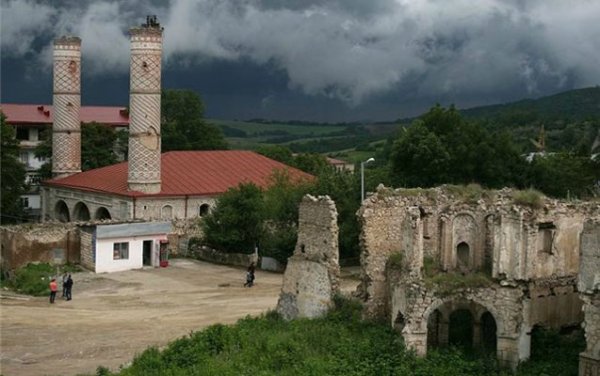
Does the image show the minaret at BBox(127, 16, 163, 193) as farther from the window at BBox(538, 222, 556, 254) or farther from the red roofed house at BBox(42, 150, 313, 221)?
the window at BBox(538, 222, 556, 254)

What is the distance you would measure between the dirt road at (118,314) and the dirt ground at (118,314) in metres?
0.02

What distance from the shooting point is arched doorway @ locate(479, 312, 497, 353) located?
72.7 ft

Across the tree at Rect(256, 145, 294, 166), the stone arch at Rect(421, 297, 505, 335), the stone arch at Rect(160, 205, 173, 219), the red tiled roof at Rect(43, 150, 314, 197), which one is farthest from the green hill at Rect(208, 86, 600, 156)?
the stone arch at Rect(421, 297, 505, 335)

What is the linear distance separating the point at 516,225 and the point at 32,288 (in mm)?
21313

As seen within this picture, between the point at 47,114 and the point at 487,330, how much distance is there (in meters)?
56.1

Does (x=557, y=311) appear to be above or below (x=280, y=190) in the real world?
below

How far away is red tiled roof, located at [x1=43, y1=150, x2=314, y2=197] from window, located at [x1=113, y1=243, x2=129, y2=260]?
18.0 ft

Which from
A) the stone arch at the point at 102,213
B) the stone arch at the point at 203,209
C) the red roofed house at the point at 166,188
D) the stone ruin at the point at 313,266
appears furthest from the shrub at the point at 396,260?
the stone arch at the point at 102,213

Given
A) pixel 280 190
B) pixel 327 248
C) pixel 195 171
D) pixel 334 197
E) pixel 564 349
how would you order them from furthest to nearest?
1. pixel 195 171
2. pixel 280 190
3. pixel 334 197
4. pixel 327 248
5. pixel 564 349

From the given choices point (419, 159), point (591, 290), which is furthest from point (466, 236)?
point (419, 159)

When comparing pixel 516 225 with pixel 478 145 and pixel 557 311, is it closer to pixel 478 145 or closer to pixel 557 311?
pixel 557 311

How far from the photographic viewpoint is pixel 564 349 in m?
20.8

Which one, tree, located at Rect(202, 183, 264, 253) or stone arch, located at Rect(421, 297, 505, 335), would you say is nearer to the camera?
stone arch, located at Rect(421, 297, 505, 335)

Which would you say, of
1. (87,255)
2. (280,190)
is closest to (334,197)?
(280,190)
